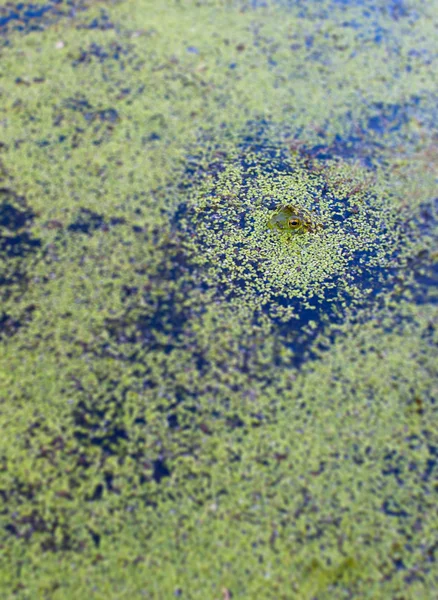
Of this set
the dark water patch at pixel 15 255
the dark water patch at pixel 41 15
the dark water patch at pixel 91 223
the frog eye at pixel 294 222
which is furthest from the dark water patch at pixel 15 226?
the dark water patch at pixel 41 15

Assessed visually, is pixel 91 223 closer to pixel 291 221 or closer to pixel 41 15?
pixel 291 221

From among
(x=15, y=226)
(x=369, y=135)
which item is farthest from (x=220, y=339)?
(x=369, y=135)

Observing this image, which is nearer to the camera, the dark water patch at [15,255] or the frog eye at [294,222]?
A: the frog eye at [294,222]

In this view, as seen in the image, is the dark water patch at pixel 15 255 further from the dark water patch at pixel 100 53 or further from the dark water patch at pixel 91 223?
the dark water patch at pixel 100 53

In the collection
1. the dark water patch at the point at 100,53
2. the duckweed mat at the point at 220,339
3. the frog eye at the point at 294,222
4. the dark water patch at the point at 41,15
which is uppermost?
the dark water patch at the point at 41,15

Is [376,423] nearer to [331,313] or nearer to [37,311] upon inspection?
[331,313]

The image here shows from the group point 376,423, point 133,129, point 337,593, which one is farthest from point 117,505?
point 133,129

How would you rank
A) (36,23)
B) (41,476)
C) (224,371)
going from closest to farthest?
(41,476), (224,371), (36,23)

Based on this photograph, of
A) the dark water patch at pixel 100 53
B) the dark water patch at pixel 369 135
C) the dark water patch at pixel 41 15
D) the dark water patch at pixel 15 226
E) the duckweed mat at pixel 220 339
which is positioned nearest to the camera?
the duckweed mat at pixel 220 339
